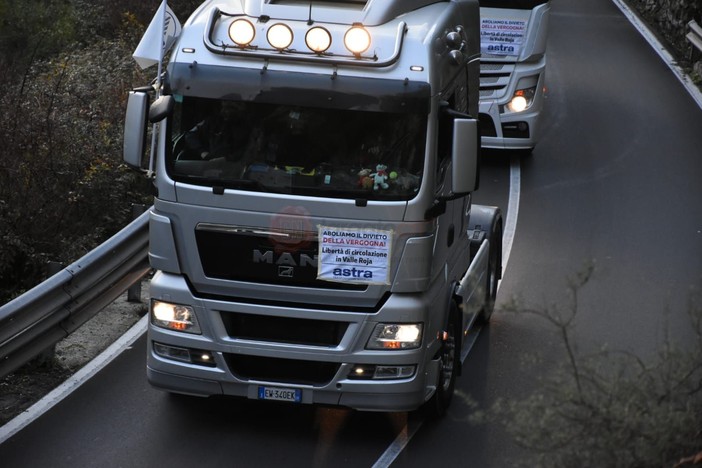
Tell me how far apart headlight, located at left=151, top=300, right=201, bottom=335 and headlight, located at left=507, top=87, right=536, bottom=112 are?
1059cm

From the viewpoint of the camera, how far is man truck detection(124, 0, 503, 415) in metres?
8.79

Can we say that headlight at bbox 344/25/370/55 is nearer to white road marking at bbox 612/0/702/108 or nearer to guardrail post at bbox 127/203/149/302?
guardrail post at bbox 127/203/149/302

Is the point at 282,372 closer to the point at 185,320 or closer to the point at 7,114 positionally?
the point at 185,320

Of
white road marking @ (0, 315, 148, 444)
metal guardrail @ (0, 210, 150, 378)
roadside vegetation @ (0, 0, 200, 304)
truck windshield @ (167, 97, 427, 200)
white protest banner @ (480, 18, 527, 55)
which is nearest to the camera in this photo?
truck windshield @ (167, 97, 427, 200)

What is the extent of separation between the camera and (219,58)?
29.1ft

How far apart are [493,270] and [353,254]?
444 cm

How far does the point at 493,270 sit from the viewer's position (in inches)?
511

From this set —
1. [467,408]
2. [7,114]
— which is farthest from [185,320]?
[7,114]

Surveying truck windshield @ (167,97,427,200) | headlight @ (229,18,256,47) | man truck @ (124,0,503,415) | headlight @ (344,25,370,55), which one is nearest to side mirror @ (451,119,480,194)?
man truck @ (124,0,503,415)

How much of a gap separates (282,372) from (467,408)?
6.41 feet

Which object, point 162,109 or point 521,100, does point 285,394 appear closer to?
point 162,109

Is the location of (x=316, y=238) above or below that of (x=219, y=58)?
below

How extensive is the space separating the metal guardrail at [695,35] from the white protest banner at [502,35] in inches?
320

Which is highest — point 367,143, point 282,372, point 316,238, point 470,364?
point 367,143
